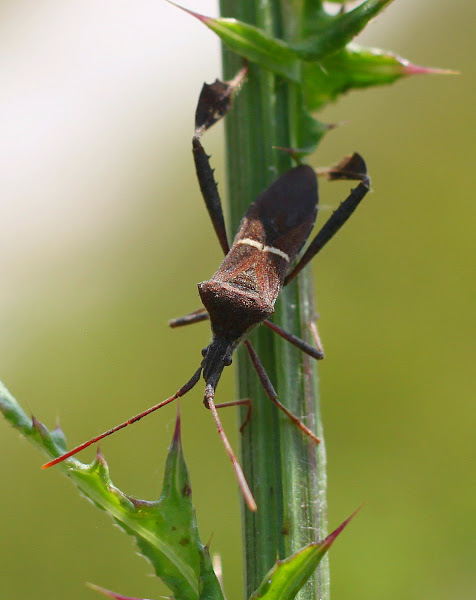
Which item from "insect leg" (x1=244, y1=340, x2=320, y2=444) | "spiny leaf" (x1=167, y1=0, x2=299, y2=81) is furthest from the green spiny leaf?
"insect leg" (x1=244, y1=340, x2=320, y2=444)

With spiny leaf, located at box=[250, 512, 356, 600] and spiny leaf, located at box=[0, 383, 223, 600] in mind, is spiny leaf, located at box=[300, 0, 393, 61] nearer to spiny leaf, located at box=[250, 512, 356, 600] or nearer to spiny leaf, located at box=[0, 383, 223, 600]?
spiny leaf, located at box=[0, 383, 223, 600]

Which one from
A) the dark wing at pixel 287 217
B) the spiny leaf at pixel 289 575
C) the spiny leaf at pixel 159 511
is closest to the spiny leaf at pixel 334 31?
the dark wing at pixel 287 217

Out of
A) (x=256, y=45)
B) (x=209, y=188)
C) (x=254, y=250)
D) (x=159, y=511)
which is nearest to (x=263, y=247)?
(x=254, y=250)

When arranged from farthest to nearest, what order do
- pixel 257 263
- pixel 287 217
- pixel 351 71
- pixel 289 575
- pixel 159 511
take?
1. pixel 287 217
2. pixel 257 263
3. pixel 351 71
4. pixel 159 511
5. pixel 289 575

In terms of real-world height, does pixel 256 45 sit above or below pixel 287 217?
above

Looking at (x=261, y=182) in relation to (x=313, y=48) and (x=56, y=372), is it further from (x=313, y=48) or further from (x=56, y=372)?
(x=56, y=372)

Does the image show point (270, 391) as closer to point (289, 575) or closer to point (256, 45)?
point (289, 575)

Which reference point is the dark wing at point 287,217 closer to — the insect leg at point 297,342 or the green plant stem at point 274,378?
the green plant stem at point 274,378
